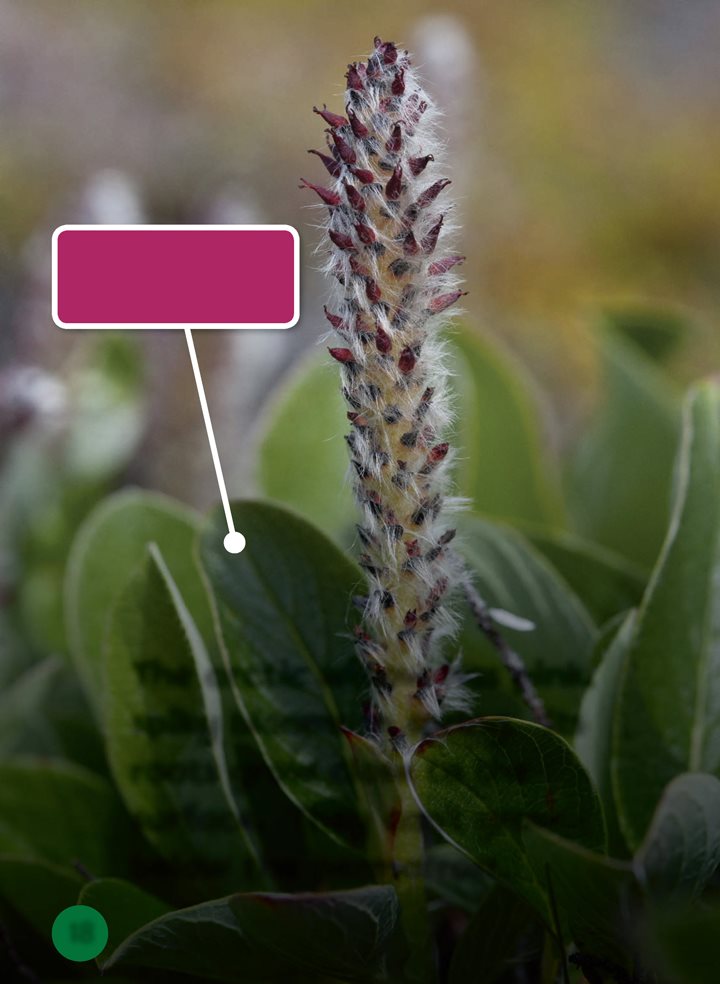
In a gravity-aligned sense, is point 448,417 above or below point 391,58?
below

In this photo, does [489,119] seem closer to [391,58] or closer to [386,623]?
[391,58]

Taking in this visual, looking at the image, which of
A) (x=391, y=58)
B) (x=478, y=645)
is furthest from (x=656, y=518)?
(x=391, y=58)

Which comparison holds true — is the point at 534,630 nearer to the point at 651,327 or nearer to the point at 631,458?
the point at 631,458

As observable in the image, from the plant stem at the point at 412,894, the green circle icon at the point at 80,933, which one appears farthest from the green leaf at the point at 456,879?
the green circle icon at the point at 80,933

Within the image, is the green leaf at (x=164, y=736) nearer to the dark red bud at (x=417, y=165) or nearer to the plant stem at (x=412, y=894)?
the plant stem at (x=412, y=894)

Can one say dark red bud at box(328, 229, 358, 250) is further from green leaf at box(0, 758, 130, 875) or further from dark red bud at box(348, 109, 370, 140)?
green leaf at box(0, 758, 130, 875)

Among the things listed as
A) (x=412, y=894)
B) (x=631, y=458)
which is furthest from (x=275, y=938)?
(x=631, y=458)
